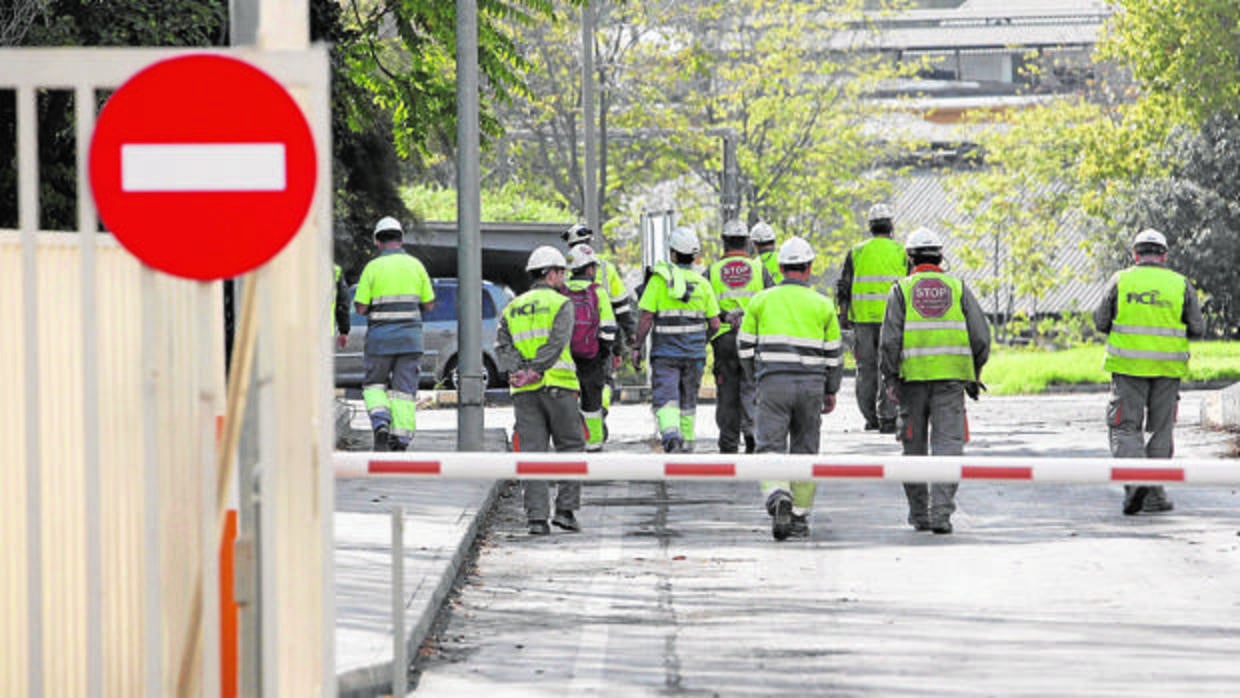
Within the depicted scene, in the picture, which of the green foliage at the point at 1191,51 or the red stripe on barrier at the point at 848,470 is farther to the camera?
the green foliage at the point at 1191,51

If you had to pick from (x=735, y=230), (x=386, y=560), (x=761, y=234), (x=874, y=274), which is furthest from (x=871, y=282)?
(x=386, y=560)

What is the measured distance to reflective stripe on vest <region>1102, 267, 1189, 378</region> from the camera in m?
14.0

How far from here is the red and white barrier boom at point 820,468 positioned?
25.7 feet

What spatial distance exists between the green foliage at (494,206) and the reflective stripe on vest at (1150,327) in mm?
22316

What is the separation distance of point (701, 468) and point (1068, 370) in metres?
24.6

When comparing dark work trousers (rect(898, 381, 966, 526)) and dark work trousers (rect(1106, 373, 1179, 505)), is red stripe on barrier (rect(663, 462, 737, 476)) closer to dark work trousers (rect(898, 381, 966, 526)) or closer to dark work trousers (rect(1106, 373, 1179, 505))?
dark work trousers (rect(898, 381, 966, 526))

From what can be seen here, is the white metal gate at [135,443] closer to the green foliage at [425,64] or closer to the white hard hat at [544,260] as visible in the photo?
the white hard hat at [544,260]

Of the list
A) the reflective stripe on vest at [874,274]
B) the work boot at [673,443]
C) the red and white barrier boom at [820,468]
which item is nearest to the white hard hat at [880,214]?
the reflective stripe on vest at [874,274]

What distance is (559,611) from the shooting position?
34.1 feet

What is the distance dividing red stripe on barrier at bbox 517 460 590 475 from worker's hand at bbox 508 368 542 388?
5.16 m

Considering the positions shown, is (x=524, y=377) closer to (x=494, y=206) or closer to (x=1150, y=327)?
(x=1150, y=327)

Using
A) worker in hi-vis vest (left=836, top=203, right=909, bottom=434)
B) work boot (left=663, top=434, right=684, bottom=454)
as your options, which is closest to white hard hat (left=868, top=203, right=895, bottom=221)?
worker in hi-vis vest (left=836, top=203, right=909, bottom=434)

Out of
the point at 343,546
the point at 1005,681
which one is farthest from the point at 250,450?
the point at 343,546

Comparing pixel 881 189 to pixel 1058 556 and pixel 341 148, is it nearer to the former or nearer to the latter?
pixel 341 148
